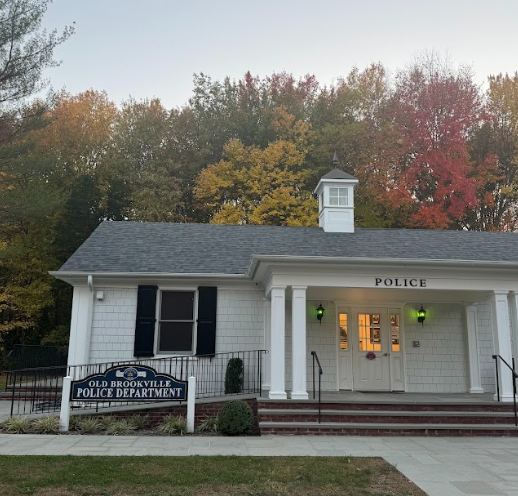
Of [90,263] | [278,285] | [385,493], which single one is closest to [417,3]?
[278,285]

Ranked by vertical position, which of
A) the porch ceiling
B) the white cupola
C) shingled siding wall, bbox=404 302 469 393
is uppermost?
the white cupola

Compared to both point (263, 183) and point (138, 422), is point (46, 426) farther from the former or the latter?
point (263, 183)

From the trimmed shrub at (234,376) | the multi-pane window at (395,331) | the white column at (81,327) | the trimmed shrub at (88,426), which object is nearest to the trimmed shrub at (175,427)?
the trimmed shrub at (88,426)

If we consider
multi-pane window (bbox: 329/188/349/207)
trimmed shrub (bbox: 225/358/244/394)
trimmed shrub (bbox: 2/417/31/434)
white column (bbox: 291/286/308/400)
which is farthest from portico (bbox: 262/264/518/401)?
trimmed shrub (bbox: 2/417/31/434)

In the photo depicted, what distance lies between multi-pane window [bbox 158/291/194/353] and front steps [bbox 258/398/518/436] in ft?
10.0

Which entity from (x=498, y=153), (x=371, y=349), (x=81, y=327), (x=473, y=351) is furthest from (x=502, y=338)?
(x=498, y=153)

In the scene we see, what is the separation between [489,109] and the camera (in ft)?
87.1

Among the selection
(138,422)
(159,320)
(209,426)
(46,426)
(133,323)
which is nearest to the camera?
(46,426)

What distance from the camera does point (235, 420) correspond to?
9.05 metres

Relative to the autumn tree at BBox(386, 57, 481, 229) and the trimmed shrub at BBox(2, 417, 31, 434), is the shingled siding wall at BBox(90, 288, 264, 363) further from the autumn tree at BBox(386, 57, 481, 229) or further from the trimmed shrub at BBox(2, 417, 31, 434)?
the autumn tree at BBox(386, 57, 481, 229)

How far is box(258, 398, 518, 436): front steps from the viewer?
9.23m

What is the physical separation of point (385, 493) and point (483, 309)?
27.1ft

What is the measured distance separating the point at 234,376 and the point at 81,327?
12.3ft

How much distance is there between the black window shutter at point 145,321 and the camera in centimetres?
1159
